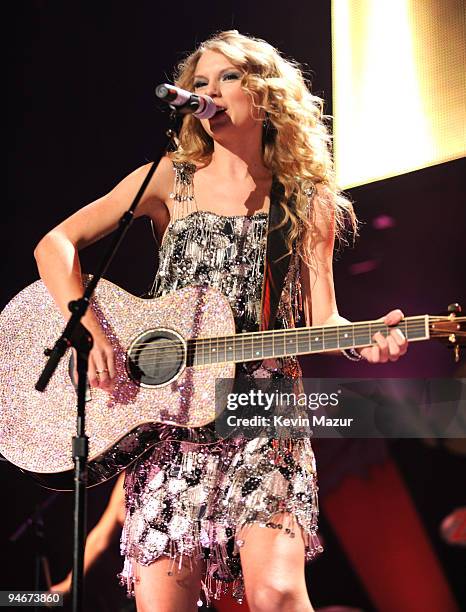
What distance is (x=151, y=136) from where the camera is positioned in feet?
13.6

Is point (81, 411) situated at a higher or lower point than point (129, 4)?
lower

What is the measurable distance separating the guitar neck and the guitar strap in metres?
0.11

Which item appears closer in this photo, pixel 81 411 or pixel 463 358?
pixel 81 411

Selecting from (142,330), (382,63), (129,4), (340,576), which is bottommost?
(340,576)

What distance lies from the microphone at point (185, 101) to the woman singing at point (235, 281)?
0.17 m

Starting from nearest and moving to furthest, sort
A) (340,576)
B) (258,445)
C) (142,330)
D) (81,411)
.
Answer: (81,411) < (258,445) < (142,330) < (340,576)

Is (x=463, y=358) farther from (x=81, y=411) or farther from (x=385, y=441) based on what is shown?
(x=81, y=411)

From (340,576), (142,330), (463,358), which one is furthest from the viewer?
(340,576)

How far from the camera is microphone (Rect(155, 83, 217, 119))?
2.27 metres

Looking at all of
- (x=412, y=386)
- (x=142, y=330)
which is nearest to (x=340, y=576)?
(x=412, y=386)

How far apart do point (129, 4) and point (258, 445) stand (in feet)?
8.92

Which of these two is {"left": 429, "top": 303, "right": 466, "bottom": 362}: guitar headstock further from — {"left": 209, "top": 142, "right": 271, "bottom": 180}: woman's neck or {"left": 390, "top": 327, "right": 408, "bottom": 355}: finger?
{"left": 209, "top": 142, "right": 271, "bottom": 180}: woman's neck

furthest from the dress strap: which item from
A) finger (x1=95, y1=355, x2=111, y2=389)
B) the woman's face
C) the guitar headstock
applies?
the guitar headstock

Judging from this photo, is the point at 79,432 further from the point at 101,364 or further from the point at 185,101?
the point at 185,101
